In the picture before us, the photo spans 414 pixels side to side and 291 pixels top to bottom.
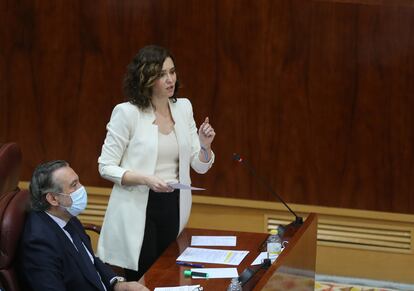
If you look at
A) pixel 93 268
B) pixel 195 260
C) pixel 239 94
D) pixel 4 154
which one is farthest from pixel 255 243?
pixel 239 94

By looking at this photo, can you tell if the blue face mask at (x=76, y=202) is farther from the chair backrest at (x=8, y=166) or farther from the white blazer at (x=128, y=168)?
the chair backrest at (x=8, y=166)

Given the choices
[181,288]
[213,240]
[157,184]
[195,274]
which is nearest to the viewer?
[181,288]

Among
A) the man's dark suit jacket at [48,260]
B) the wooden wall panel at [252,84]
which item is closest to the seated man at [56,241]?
the man's dark suit jacket at [48,260]

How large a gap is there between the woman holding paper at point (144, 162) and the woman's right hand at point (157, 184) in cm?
10

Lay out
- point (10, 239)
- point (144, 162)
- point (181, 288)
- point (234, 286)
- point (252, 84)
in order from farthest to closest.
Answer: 1. point (252, 84)
2. point (144, 162)
3. point (181, 288)
4. point (234, 286)
5. point (10, 239)

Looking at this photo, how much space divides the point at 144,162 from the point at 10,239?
907 millimetres

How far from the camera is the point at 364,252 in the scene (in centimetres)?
553

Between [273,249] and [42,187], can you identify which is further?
[273,249]

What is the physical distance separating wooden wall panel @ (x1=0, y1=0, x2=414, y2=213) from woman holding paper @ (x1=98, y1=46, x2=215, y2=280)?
55.4 inches

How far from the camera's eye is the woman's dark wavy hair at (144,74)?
4.07 meters

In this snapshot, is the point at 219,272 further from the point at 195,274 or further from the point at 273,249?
the point at 273,249

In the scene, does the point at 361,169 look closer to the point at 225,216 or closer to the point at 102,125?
the point at 225,216

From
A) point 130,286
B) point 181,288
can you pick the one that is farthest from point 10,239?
point 181,288

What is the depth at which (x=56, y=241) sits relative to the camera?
3.41m
